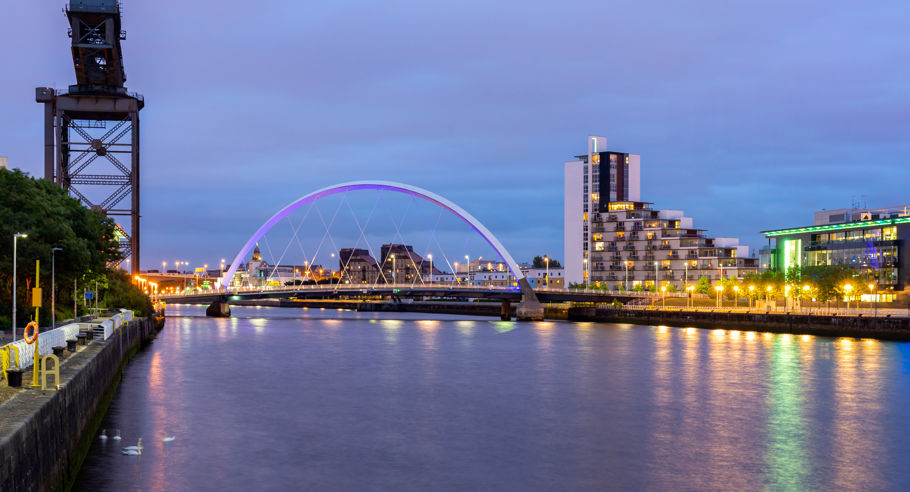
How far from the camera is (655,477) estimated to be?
24297 millimetres

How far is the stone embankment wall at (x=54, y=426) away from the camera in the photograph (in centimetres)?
1523

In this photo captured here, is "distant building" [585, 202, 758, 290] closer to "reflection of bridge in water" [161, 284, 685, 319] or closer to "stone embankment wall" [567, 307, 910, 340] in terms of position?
"reflection of bridge in water" [161, 284, 685, 319]

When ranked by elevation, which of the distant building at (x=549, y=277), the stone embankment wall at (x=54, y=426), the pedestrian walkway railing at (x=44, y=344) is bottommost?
the stone embankment wall at (x=54, y=426)

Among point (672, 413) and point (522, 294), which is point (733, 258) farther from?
point (672, 413)

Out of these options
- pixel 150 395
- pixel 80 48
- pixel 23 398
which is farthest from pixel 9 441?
pixel 80 48

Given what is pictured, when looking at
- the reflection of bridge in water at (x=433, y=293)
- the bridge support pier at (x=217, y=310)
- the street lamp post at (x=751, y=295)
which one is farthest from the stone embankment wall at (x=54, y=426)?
the street lamp post at (x=751, y=295)

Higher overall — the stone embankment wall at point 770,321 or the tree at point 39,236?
the tree at point 39,236

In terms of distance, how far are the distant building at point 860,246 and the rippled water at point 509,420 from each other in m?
47.2

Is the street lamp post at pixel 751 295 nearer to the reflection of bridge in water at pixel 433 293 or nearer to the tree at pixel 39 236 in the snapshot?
the reflection of bridge in water at pixel 433 293

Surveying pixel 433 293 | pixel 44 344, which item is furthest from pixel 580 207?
pixel 44 344

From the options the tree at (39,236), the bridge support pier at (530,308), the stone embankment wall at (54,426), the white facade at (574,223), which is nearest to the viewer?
the stone embankment wall at (54,426)

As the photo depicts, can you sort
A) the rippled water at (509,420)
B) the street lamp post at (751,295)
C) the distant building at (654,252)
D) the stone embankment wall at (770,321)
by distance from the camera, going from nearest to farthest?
the rippled water at (509,420), the stone embankment wall at (770,321), the street lamp post at (751,295), the distant building at (654,252)

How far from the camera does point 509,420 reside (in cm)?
3341

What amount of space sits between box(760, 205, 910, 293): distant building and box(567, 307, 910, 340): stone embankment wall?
22.7 meters
